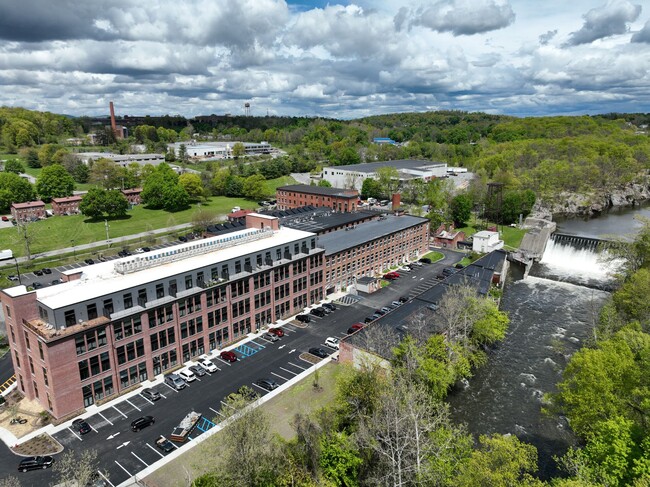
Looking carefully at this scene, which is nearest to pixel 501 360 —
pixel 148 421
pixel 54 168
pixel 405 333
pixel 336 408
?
pixel 405 333

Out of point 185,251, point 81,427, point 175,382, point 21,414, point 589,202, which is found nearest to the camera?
point 81,427


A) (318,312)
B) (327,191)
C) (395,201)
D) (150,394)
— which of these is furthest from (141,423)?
(395,201)

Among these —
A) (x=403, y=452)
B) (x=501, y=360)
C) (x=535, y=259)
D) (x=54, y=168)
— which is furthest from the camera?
(x=54, y=168)

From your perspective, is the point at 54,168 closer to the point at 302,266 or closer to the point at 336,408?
the point at 302,266

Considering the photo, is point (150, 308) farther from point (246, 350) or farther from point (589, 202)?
point (589, 202)

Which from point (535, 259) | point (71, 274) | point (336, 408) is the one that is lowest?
point (535, 259)

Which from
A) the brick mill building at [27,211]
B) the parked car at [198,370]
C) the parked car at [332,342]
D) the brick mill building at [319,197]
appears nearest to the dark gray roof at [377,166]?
the brick mill building at [319,197]
